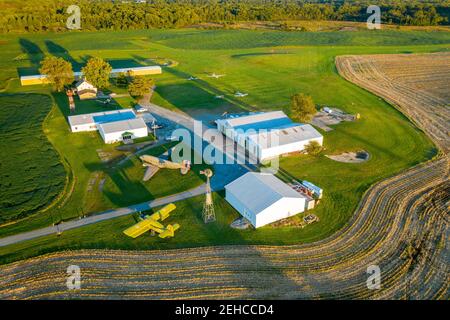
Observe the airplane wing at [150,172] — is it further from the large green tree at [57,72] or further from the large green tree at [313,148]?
the large green tree at [57,72]

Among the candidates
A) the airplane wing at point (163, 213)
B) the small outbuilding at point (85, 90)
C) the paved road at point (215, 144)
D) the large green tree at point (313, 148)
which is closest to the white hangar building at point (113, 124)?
the paved road at point (215, 144)

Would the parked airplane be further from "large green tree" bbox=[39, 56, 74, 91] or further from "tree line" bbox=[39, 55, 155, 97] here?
"large green tree" bbox=[39, 56, 74, 91]

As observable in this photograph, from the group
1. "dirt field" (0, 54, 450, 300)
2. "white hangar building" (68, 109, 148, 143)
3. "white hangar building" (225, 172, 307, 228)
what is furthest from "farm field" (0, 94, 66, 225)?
"white hangar building" (225, 172, 307, 228)

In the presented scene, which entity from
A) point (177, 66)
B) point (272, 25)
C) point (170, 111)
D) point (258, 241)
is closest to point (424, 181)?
point (258, 241)

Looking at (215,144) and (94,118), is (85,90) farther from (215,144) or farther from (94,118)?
(215,144)

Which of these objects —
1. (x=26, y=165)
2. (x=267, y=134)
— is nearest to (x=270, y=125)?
(x=267, y=134)

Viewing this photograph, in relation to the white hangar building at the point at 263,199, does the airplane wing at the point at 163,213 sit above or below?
below
